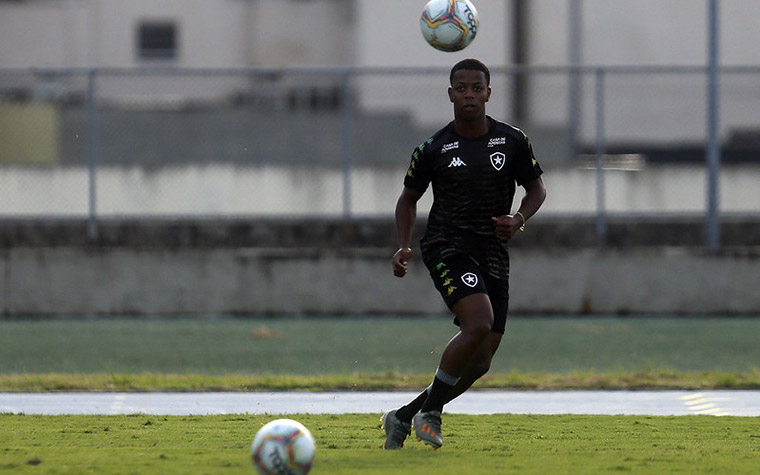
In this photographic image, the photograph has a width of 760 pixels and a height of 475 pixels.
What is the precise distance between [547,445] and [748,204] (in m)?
11.2

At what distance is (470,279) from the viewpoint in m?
7.21

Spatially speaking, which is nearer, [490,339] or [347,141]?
[490,339]

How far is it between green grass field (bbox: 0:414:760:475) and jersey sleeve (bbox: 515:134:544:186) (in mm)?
1380

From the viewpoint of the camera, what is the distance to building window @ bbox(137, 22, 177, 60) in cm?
3791

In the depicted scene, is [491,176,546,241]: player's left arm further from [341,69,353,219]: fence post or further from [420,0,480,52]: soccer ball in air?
[341,69,353,219]: fence post

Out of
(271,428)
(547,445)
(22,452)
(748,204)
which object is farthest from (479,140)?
(748,204)

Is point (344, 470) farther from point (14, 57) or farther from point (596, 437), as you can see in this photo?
point (14, 57)

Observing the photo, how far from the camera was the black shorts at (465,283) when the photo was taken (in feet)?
23.6

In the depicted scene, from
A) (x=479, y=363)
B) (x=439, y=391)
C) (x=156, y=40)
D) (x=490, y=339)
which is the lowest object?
(x=439, y=391)

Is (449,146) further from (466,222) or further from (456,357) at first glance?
(456,357)

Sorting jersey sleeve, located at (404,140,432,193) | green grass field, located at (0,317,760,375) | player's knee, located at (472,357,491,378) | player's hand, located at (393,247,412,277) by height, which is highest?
jersey sleeve, located at (404,140,432,193)

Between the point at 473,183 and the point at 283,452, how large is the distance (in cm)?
216

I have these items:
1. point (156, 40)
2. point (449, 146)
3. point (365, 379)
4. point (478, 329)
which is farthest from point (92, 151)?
point (156, 40)

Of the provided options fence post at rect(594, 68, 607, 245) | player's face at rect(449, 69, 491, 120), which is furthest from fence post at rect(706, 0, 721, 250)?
player's face at rect(449, 69, 491, 120)
